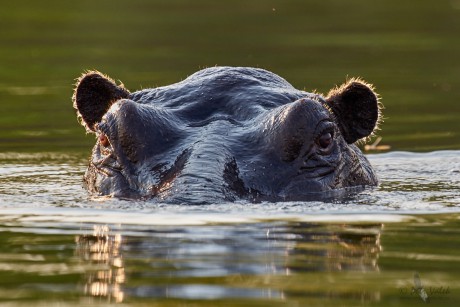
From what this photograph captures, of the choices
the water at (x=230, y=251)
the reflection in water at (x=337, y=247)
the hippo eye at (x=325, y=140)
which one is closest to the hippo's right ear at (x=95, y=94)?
the water at (x=230, y=251)

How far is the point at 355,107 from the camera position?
11234mm

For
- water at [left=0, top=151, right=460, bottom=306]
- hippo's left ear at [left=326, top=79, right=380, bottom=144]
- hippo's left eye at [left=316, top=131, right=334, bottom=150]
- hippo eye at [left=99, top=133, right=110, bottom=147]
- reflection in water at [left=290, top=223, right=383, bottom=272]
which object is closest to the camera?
water at [left=0, top=151, right=460, bottom=306]

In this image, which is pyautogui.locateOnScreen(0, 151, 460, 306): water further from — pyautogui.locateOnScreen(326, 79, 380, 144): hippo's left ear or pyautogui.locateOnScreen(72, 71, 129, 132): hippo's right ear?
pyautogui.locateOnScreen(72, 71, 129, 132): hippo's right ear

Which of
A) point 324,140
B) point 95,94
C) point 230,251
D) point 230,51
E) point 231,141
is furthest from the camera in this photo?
point 230,51

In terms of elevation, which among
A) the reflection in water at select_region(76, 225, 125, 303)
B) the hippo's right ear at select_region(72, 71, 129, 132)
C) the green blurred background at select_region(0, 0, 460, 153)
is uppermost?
the green blurred background at select_region(0, 0, 460, 153)

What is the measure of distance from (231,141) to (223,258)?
2301 millimetres

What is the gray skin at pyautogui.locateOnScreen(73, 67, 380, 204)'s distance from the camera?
9531 millimetres

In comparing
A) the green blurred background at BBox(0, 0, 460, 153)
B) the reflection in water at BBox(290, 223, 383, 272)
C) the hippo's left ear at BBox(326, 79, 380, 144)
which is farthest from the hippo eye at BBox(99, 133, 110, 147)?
the green blurred background at BBox(0, 0, 460, 153)

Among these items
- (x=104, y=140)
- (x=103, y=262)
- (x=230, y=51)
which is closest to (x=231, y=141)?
(x=104, y=140)

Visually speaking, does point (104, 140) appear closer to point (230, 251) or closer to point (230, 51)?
point (230, 251)

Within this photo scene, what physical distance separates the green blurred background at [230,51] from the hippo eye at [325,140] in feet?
15.4

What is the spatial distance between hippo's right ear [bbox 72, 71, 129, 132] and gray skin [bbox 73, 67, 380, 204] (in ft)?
0.32

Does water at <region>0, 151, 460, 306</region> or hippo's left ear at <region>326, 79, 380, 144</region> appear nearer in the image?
A: water at <region>0, 151, 460, 306</region>

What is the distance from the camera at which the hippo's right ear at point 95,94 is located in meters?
11.5
